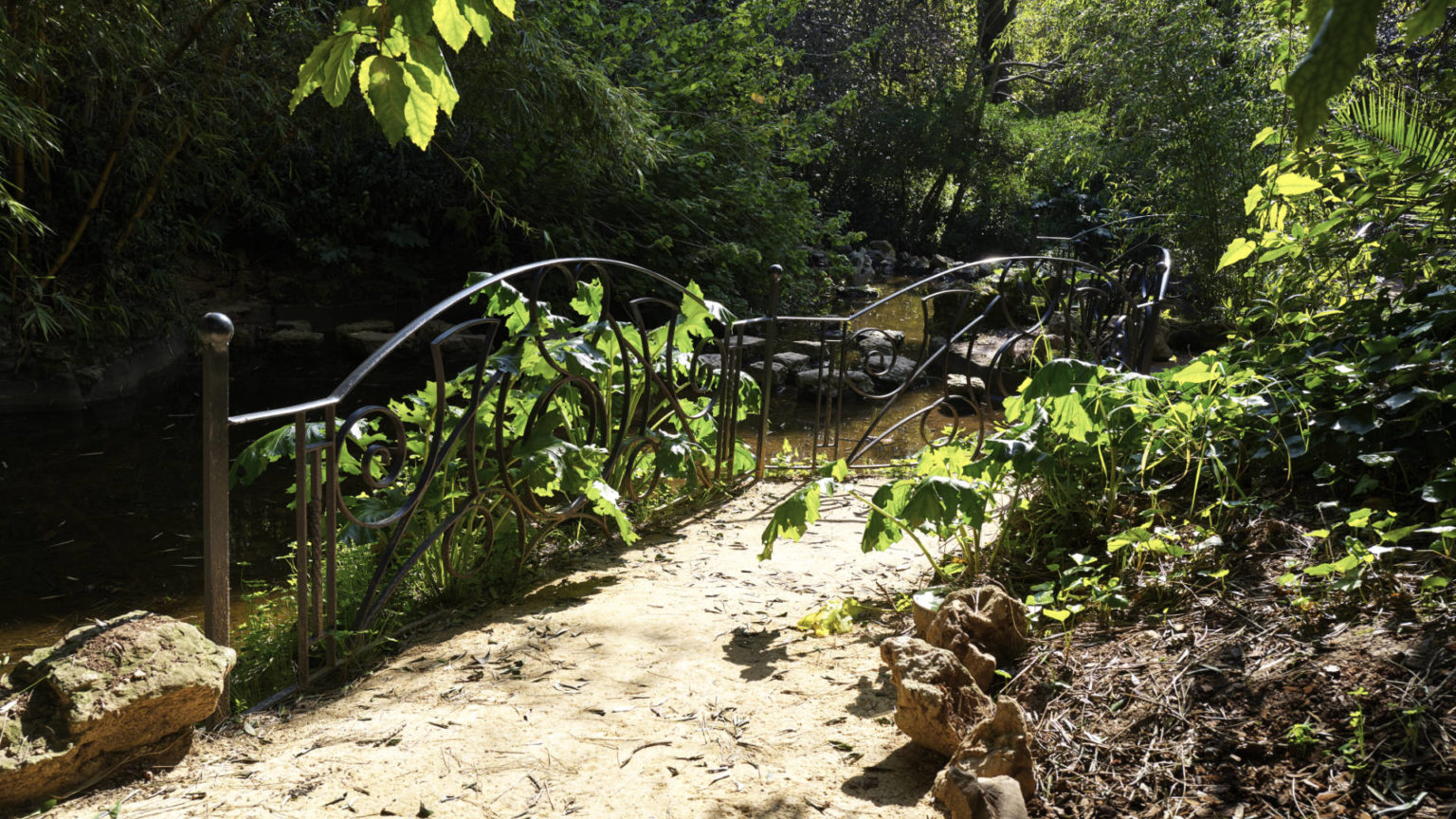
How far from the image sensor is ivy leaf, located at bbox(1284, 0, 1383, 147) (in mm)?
727

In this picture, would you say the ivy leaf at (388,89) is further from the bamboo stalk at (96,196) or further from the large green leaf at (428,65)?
the bamboo stalk at (96,196)

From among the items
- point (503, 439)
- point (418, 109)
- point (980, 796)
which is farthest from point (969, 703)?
point (503, 439)

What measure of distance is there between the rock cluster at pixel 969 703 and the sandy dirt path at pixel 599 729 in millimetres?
102

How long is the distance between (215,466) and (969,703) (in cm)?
164

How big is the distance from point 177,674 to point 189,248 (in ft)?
30.4

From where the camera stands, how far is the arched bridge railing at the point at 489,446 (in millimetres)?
2398

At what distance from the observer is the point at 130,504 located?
5.33 m

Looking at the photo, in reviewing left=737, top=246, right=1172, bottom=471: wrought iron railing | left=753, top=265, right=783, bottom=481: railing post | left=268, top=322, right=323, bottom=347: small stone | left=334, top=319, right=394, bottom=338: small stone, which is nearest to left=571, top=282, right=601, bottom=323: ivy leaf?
left=737, top=246, right=1172, bottom=471: wrought iron railing

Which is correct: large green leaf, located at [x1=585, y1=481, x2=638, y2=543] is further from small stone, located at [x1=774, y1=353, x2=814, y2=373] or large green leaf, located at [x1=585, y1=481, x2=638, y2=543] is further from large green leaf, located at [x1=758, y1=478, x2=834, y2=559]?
small stone, located at [x1=774, y1=353, x2=814, y2=373]

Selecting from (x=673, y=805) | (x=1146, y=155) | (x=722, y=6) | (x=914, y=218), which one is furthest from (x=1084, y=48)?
(x=673, y=805)

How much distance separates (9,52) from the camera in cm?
520

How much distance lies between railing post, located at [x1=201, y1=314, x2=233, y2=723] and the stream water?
6.31ft

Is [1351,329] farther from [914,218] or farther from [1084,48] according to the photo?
[914,218]

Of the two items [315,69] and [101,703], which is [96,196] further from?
[315,69]
